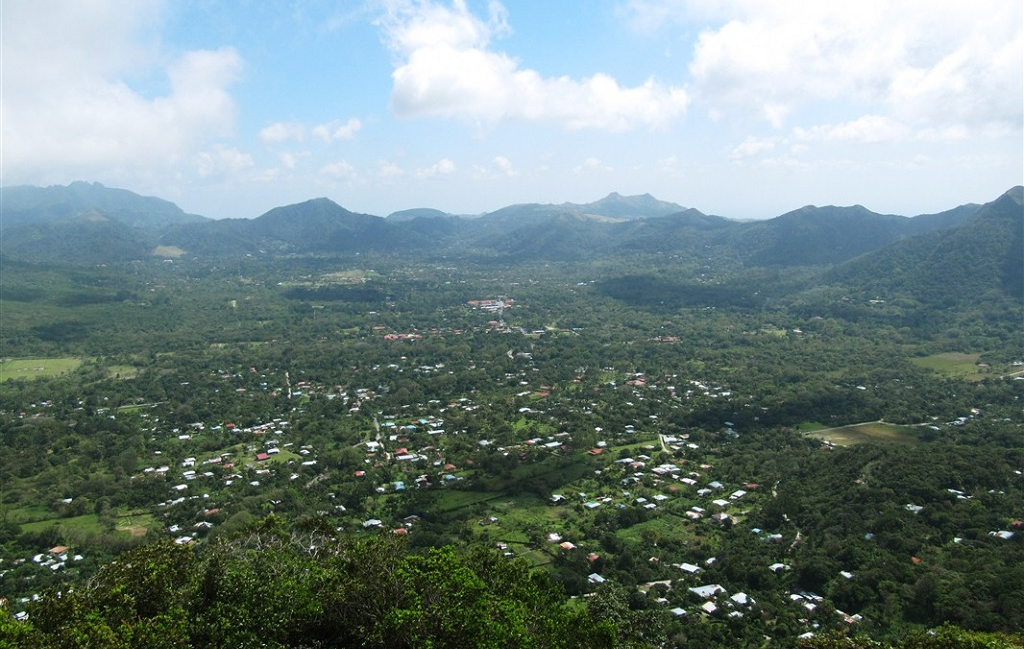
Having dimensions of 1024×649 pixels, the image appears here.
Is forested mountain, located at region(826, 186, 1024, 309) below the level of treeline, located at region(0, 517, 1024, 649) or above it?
above

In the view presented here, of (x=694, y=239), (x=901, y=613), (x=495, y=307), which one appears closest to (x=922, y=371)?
(x=901, y=613)

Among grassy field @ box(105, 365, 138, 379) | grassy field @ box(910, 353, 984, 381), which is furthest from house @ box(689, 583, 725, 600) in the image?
grassy field @ box(105, 365, 138, 379)

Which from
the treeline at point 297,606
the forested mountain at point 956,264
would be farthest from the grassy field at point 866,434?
the forested mountain at point 956,264

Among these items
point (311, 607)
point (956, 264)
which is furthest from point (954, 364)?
point (311, 607)

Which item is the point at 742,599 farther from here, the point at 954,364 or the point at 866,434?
the point at 954,364

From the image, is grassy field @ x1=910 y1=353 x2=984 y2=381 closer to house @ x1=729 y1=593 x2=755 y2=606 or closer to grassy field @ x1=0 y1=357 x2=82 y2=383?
house @ x1=729 y1=593 x2=755 y2=606

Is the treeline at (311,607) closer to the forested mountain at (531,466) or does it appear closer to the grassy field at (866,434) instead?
the forested mountain at (531,466)

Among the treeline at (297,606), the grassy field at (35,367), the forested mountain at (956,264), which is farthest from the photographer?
the forested mountain at (956,264)
